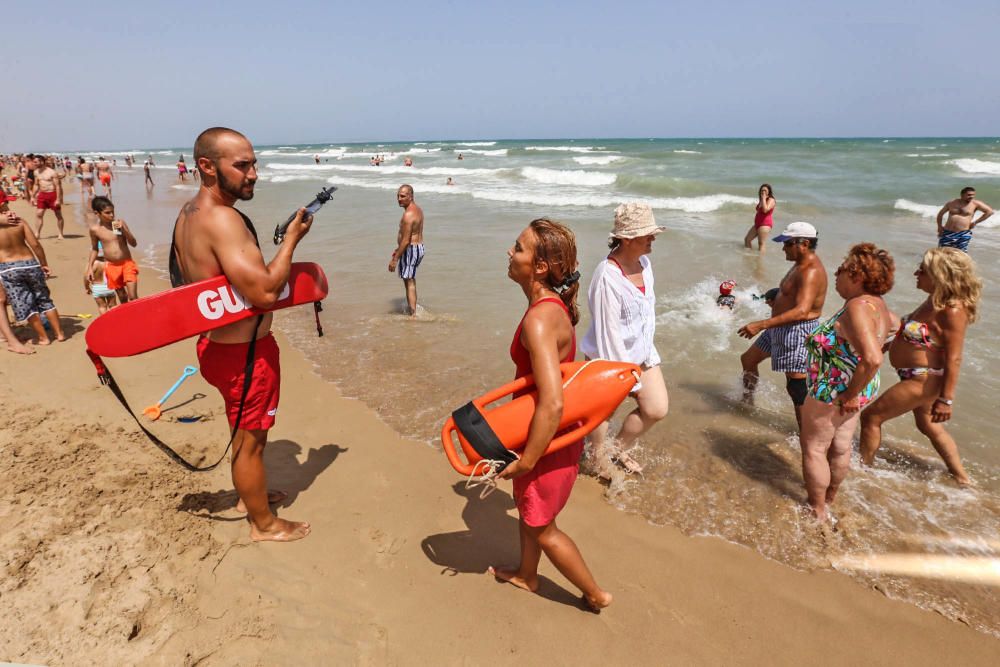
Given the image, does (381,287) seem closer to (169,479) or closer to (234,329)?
(169,479)

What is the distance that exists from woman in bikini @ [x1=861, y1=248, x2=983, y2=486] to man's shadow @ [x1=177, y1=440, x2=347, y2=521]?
4230 millimetres

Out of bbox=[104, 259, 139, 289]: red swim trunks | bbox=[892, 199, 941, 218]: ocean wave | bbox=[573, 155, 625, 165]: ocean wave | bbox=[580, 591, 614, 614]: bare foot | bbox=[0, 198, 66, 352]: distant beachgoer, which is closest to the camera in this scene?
bbox=[580, 591, 614, 614]: bare foot

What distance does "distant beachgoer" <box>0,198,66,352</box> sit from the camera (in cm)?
566

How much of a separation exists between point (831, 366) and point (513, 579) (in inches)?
91.4

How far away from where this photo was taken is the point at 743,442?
424 cm

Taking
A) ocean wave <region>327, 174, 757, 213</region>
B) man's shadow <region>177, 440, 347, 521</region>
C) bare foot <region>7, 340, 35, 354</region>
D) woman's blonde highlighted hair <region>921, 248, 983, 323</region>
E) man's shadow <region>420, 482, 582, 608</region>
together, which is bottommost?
man's shadow <region>420, 482, 582, 608</region>

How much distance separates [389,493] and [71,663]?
1756 millimetres

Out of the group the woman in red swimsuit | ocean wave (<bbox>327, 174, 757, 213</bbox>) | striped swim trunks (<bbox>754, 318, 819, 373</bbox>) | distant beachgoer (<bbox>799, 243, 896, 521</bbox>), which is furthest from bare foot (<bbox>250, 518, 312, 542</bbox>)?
ocean wave (<bbox>327, 174, 757, 213</bbox>)

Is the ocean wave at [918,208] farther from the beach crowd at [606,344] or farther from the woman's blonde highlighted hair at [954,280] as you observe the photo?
the woman's blonde highlighted hair at [954,280]

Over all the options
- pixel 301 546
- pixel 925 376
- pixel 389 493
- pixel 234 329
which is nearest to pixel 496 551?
pixel 389 493

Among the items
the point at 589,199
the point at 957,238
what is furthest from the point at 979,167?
the point at 957,238

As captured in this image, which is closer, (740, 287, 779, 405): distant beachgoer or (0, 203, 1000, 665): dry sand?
(0, 203, 1000, 665): dry sand

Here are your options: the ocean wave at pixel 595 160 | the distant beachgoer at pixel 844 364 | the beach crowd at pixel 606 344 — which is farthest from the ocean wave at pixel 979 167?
the distant beachgoer at pixel 844 364

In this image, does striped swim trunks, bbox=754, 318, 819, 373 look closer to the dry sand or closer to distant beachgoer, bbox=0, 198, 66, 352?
the dry sand
